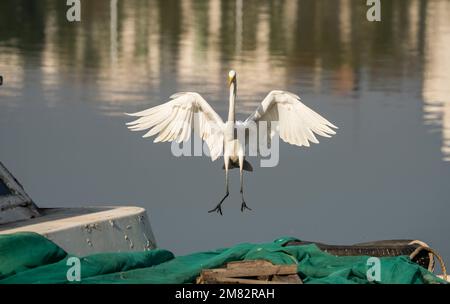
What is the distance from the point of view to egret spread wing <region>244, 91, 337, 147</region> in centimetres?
1683

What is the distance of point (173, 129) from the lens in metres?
17.1

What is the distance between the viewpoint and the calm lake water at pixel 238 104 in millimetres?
20000

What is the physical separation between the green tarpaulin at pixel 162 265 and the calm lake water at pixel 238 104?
4.90 m

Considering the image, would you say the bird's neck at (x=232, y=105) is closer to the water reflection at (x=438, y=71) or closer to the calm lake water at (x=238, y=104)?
the calm lake water at (x=238, y=104)

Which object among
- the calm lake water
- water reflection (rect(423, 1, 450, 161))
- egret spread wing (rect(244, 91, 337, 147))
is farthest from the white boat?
water reflection (rect(423, 1, 450, 161))

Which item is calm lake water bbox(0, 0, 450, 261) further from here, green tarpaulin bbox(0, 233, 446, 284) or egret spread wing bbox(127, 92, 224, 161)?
green tarpaulin bbox(0, 233, 446, 284)

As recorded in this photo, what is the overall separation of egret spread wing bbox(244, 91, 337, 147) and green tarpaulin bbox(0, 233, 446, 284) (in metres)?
3.40

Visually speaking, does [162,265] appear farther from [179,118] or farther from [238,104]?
[238,104]

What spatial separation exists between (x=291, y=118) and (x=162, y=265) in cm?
397

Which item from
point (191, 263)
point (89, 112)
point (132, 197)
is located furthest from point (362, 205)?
point (191, 263)

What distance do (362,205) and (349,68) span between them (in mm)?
7846
